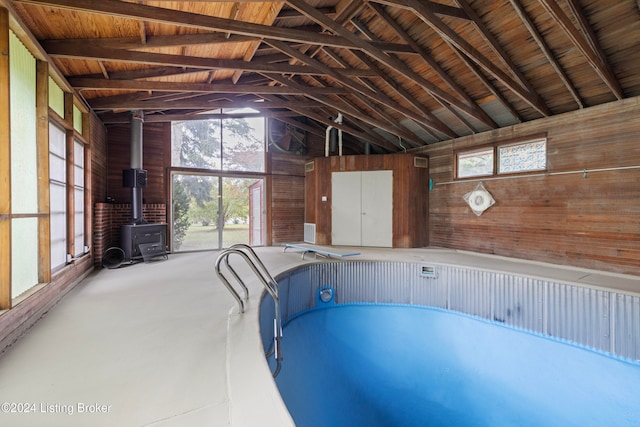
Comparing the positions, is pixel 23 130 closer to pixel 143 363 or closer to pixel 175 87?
pixel 143 363

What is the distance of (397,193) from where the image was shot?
6.86 metres

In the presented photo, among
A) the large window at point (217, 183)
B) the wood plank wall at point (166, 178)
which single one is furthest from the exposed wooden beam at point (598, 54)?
the large window at point (217, 183)

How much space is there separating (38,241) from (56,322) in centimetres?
87

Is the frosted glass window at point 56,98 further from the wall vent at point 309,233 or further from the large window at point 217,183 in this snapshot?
the wall vent at point 309,233

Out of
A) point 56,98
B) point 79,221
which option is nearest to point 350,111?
point 56,98

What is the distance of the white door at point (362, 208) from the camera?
6.91 meters

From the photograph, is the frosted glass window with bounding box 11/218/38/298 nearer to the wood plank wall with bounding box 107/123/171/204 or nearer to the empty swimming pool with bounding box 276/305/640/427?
the empty swimming pool with bounding box 276/305/640/427

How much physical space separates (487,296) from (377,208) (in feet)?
10.3

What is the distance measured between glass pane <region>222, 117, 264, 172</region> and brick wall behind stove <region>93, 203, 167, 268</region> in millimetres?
1959

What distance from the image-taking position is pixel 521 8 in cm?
350

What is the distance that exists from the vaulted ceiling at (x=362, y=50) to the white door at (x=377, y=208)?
1.65 m

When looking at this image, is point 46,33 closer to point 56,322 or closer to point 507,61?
point 56,322

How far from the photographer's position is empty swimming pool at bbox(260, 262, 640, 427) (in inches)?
137

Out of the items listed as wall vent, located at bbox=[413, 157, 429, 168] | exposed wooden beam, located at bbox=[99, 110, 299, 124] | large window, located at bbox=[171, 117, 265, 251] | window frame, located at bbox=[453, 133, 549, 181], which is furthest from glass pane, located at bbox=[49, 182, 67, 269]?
window frame, located at bbox=[453, 133, 549, 181]
